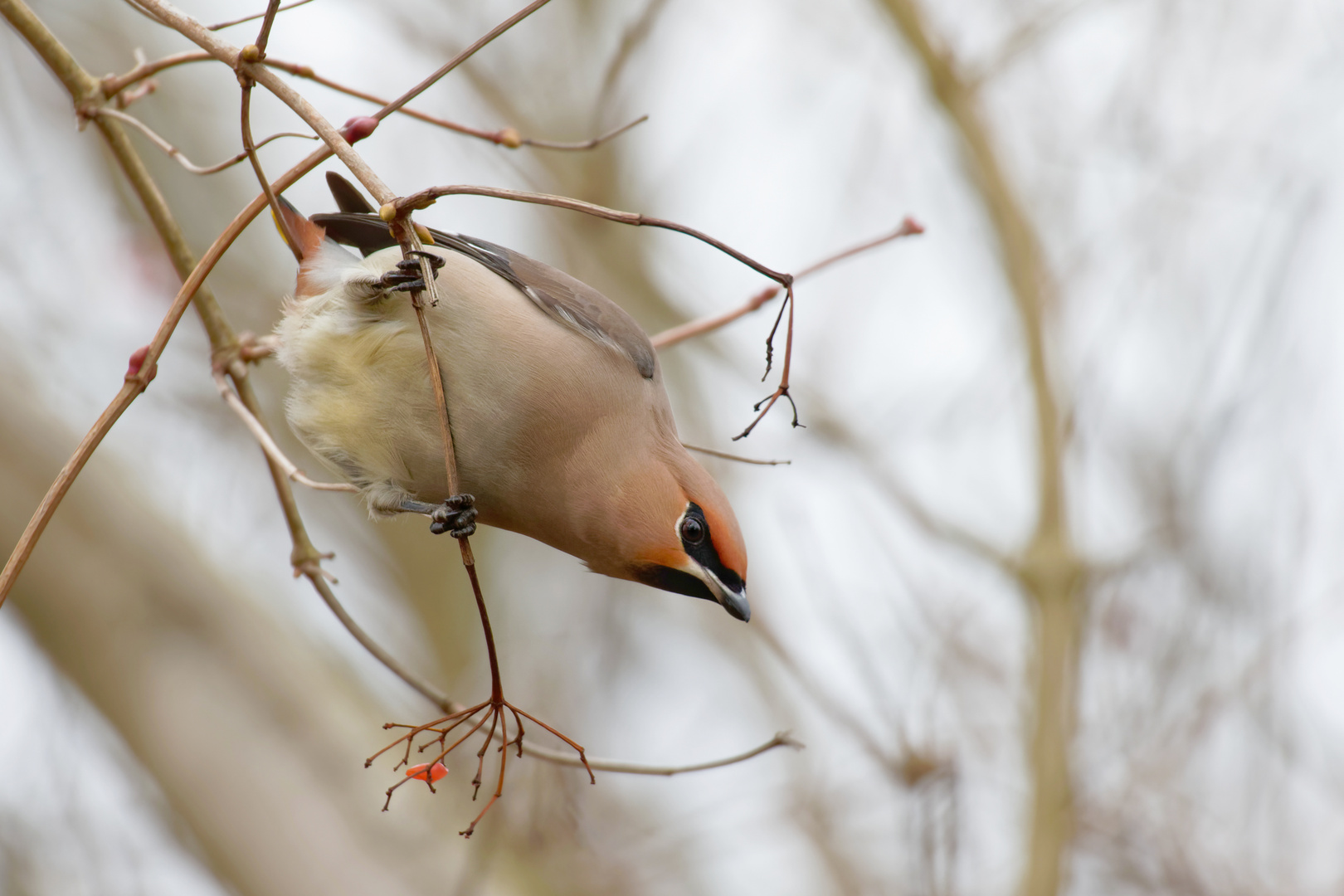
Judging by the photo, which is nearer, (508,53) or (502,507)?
(502,507)

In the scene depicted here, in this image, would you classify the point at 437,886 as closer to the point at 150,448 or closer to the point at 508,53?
the point at 150,448

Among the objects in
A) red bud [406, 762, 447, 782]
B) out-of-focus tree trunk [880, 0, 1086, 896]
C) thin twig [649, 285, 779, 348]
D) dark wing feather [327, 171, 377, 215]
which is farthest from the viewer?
out-of-focus tree trunk [880, 0, 1086, 896]

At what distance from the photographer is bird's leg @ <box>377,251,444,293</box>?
251 cm

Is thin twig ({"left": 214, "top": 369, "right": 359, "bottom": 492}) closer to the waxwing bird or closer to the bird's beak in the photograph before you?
the waxwing bird

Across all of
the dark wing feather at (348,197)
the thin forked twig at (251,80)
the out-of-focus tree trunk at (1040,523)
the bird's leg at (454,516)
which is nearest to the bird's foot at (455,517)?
the bird's leg at (454,516)

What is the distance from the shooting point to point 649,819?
29.0ft

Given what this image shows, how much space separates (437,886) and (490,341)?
12.8ft

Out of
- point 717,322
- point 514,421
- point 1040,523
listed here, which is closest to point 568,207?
point 514,421

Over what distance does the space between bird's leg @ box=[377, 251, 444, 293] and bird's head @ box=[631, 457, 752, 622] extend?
91cm

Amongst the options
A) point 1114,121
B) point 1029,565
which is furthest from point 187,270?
point 1114,121

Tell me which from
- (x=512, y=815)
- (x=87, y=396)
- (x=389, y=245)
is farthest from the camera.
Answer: (x=87, y=396)

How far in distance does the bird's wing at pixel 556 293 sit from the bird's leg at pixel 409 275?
32 cm

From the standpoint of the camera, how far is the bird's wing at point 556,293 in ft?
12.3

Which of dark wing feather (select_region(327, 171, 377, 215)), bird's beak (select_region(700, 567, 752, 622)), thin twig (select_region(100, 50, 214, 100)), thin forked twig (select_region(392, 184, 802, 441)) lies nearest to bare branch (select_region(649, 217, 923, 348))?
bird's beak (select_region(700, 567, 752, 622))
